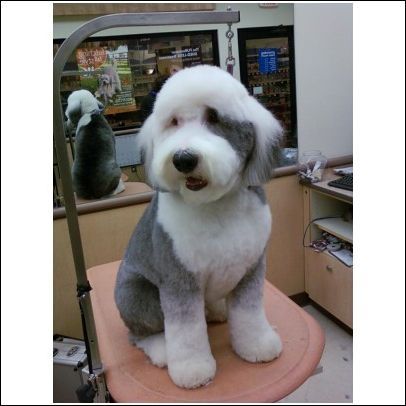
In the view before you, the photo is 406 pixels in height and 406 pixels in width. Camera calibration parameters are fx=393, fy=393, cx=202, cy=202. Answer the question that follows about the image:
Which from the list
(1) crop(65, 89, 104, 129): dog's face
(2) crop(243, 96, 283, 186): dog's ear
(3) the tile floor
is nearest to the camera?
(2) crop(243, 96, 283, 186): dog's ear

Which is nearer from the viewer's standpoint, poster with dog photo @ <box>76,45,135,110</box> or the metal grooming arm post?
the metal grooming arm post

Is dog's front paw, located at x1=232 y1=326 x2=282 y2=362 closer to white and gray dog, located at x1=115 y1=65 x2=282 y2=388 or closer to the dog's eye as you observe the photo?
white and gray dog, located at x1=115 y1=65 x2=282 y2=388

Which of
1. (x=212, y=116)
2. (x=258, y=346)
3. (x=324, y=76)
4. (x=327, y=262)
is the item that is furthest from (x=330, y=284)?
(x=212, y=116)

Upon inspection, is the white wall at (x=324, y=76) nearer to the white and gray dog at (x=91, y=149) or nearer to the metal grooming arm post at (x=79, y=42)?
the white and gray dog at (x=91, y=149)

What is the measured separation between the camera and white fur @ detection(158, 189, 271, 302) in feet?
2.71

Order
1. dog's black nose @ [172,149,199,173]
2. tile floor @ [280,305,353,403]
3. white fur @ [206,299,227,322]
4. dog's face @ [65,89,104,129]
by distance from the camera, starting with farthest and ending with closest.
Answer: tile floor @ [280,305,353,403], dog's face @ [65,89,104,129], white fur @ [206,299,227,322], dog's black nose @ [172,149,199,173]

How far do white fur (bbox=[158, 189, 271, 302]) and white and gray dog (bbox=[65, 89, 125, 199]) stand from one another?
856 mm

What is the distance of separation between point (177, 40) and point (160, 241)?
3.65ft

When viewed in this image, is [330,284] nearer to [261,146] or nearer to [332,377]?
[332,377]

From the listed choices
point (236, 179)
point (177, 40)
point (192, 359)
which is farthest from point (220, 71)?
point (177, 40)

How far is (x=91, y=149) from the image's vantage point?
1626mm

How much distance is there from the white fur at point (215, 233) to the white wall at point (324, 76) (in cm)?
126

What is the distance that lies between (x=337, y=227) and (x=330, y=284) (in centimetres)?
29

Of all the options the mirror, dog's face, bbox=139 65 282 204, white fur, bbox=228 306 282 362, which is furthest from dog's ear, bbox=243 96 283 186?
the mirror
